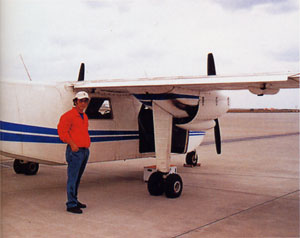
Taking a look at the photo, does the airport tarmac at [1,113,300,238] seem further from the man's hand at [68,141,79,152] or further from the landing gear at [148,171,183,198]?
the man's hand at [68,141,79,152]

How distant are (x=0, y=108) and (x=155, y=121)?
123 inches

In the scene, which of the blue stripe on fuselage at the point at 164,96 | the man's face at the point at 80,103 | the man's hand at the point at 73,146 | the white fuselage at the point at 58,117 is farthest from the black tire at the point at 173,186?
the man's face at the point at 80,103

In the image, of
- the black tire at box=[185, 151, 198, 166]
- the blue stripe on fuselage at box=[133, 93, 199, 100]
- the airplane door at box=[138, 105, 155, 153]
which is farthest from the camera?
the black tire at box=[185, 151, 198, 166]

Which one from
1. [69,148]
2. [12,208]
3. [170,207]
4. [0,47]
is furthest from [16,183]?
[0,47]

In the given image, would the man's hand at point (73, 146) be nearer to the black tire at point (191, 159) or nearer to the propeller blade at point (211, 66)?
the propeller blade at point (211, 66)

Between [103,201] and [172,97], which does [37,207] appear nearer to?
[103,201]

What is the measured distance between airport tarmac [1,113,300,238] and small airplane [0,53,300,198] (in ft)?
2.47

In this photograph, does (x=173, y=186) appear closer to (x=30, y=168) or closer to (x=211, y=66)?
(x=211, y=66)

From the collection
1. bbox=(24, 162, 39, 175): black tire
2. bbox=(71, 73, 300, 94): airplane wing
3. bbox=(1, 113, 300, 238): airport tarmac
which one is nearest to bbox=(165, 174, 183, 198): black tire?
bbox=(1, 113, 300, 238): airport tarmac

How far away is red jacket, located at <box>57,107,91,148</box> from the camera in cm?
660

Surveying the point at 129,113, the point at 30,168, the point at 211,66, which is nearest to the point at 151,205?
the point at 129,113

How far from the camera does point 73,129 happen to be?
264 inches

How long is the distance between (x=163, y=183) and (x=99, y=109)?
7.53 feet

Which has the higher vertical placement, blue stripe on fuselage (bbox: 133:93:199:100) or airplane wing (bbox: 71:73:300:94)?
airplane wing (bbox: 71:73:300:94)
